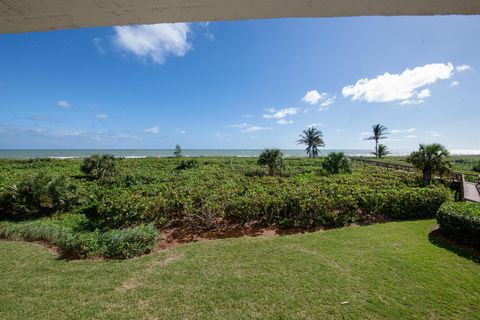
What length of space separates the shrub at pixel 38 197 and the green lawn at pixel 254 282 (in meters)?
4.00

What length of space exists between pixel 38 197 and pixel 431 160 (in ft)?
74.5

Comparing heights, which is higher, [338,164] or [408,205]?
[338,164]

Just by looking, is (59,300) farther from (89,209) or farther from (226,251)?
(89,209)

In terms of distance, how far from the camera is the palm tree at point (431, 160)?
1545 centimetres

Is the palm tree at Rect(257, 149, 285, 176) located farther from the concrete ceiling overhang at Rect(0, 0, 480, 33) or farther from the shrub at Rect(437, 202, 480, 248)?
the concrete ceiling overhang at Rect(0, 0, 480, 33)

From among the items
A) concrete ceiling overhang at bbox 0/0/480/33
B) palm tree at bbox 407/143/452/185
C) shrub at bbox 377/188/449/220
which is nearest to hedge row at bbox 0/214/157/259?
concrete ceiling overhang at bbox 0/0/480/33

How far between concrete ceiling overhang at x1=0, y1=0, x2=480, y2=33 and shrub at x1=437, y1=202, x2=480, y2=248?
26.1ft

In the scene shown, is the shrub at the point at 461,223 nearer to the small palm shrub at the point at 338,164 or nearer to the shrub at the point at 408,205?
the shrub at the point at 408,205

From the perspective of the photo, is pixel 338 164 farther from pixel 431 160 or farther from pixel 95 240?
pixel 95 240

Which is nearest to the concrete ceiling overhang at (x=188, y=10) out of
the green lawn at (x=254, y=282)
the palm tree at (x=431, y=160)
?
the green lawn at (x=254, y=282)

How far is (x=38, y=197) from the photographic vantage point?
32.5 feet

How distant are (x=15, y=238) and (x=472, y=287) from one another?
492 inches

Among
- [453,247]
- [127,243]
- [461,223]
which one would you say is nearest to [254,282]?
[127,243]

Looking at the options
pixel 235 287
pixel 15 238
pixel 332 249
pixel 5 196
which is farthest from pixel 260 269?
pixel 5 196
